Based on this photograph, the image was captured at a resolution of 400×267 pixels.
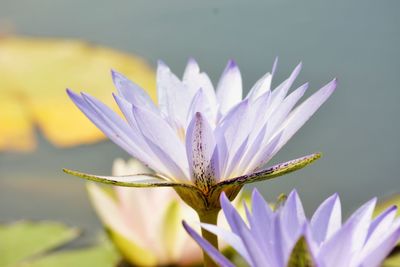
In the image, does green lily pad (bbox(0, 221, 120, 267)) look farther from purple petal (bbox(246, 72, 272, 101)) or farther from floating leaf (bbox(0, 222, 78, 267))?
purple petal (bbox(246, 72, 272, 101))

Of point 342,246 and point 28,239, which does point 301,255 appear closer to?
point 342,246

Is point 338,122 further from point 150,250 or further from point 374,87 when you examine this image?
point 150,250

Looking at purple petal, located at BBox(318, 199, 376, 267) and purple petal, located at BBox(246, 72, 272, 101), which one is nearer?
purple petal, located at BBox(318, 199, 376, 267)

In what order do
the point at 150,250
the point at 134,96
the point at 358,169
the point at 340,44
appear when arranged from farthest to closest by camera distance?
1. the point at 340,44
2. the point at 358,169
3. the point at 150,250
4. the point at 134,96

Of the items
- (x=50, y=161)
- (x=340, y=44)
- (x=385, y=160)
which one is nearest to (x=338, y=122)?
(x=385, y=160)

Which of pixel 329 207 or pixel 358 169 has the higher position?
pixel 329 207

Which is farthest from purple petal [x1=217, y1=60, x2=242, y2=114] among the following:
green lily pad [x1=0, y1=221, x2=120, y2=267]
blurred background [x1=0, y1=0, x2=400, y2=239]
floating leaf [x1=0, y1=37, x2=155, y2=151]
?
floating leaf [x1=0, y1=37, x2=155, y2=151]

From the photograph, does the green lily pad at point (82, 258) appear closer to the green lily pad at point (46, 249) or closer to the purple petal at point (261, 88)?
the green lily pad at point (46, 249)
